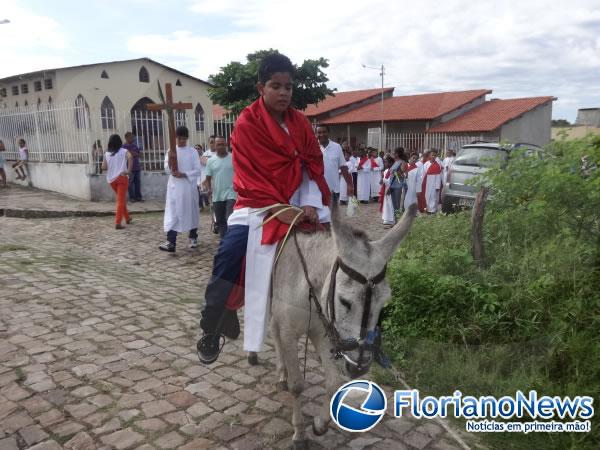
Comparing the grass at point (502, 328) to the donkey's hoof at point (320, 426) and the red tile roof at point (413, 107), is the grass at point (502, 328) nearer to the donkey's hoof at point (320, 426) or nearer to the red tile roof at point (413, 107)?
the donkey's hoof at point (320, 426)

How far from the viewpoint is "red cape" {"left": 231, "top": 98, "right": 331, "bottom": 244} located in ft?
10.7

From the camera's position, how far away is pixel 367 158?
1816 cm

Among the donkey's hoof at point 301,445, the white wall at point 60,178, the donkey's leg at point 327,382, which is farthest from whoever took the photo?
the white wall at point 60,178

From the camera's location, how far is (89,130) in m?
13.7

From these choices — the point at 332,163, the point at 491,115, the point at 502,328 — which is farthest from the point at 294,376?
the point at 491,115

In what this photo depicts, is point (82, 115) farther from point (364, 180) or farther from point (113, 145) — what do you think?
point (364, 180)

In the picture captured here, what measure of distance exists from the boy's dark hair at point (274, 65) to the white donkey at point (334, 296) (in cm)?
115

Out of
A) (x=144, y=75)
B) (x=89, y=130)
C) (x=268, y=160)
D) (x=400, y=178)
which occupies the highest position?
(x=144, y=75)

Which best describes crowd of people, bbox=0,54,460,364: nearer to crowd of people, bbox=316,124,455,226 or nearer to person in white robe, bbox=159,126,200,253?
crowd of people, bbox=316,124,455,226

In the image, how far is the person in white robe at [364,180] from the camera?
17828mm

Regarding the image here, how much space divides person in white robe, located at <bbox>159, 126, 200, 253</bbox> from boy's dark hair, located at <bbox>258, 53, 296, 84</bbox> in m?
5.57

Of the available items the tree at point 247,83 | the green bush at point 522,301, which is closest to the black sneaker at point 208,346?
the green bush at point 522,301

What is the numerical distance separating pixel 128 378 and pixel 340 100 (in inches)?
1356

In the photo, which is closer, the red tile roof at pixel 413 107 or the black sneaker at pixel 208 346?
the black sneaker at pixel 208 346
